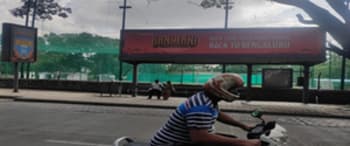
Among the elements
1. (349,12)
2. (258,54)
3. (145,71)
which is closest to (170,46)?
(258,54)

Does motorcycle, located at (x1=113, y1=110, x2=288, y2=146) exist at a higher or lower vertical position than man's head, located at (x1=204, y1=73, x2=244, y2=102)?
lower

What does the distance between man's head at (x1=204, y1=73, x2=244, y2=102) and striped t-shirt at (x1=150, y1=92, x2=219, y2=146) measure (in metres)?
0.09

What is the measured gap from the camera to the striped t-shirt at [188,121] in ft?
9.25

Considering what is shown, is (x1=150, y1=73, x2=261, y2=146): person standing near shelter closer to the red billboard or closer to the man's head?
the man's head

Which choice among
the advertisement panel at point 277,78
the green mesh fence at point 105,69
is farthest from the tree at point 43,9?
the advertisement panel at point 277,78

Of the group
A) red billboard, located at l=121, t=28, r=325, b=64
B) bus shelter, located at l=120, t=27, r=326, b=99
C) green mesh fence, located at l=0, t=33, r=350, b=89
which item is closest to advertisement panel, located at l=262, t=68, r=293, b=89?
bus shelter, located at l=120, t=27, r=326, b=99

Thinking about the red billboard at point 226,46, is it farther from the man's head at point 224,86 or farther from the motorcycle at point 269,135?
the man's head at point 224,86

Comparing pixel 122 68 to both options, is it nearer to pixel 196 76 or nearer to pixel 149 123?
pixel 196 76

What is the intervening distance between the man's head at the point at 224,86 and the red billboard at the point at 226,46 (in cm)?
1777

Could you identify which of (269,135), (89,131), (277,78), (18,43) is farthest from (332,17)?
(18,43)

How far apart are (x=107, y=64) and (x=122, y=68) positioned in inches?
61.1

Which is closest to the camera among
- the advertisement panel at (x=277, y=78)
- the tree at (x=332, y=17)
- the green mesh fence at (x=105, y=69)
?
the tree at (x=332, y=17)

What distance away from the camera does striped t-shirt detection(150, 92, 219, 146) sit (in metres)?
2.82

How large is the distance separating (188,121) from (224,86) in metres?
0.41
